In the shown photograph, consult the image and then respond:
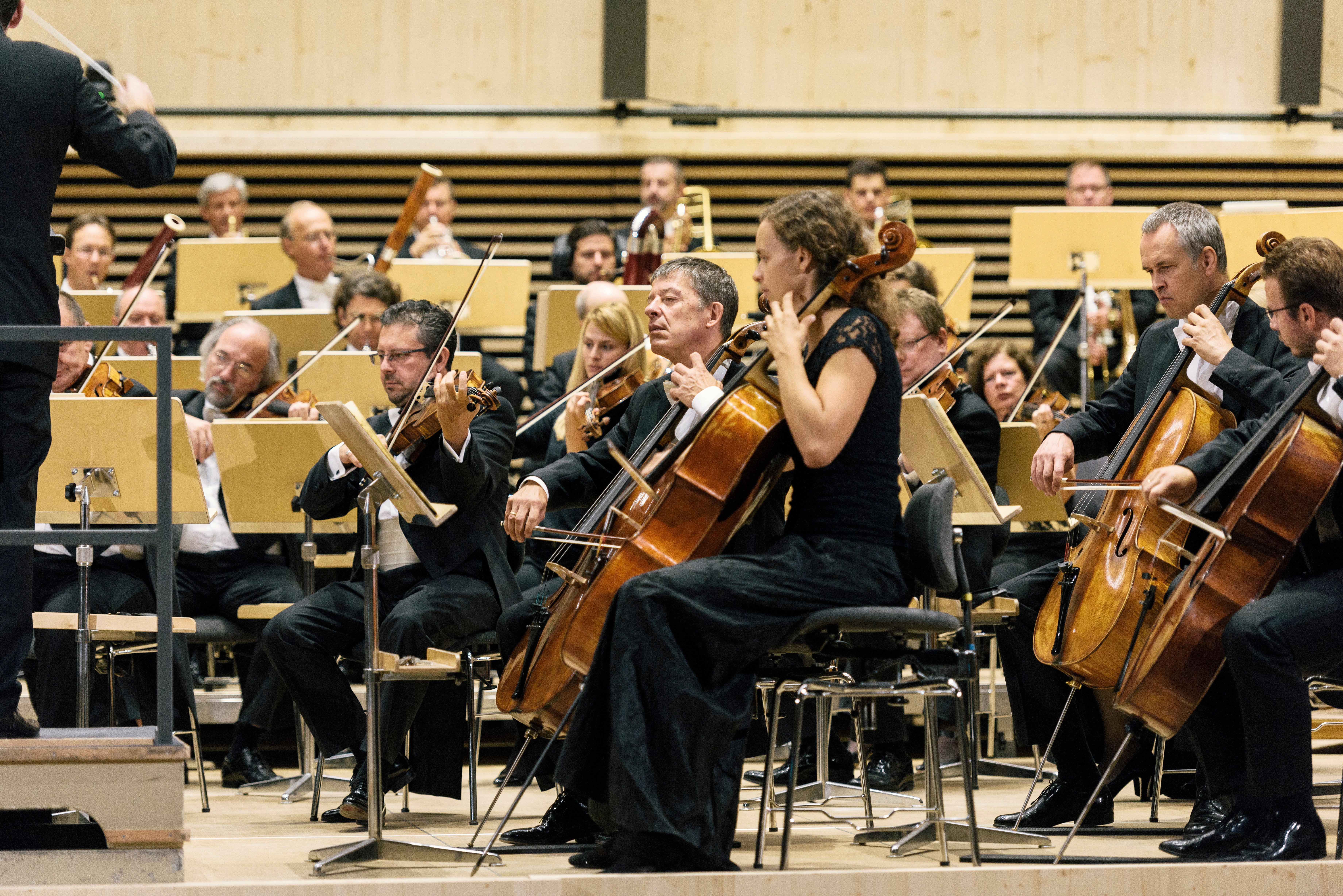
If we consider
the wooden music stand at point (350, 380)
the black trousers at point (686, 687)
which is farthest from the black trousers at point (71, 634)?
the black trousers at point (686, 687)

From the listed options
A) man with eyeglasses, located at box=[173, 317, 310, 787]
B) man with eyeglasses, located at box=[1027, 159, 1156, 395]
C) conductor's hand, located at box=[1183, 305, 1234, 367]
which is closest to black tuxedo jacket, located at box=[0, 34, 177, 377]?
man with eyeglasses, located at box=[173, 317, 310, 787]

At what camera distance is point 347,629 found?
3.60m

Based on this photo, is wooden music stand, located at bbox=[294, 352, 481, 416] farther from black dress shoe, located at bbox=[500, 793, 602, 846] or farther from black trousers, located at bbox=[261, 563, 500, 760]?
black dress shoe, located at bbox=[500, 793, 602, 846]

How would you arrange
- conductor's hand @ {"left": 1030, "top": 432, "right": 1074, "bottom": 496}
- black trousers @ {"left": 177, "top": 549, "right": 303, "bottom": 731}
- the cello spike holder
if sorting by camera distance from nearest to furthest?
the cello spike holder < conductor's hand @ {"left": 1030, "top": 432, "right": 1074, "bottom": 496} < black trousers @ {"left": 177, "top": 549, "right": 303, "bottom": 731}

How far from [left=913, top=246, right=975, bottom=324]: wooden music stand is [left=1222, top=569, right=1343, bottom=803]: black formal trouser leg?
2.90 meters

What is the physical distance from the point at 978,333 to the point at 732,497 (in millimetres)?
1453

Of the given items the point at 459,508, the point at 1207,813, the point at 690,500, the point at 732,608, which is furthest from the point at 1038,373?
the point at 732,608

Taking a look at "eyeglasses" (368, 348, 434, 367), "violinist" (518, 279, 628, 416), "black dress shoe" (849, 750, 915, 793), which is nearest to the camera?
"eyeglasses" (368, 348, 434, 367)

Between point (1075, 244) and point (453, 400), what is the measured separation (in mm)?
2912

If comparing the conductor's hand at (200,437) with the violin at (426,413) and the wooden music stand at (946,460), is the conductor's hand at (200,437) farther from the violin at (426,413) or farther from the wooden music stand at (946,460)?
the wooden music stand at (946,460)

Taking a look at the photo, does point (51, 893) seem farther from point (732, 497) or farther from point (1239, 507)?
point (1239, 507)

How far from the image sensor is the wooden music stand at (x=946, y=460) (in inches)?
130

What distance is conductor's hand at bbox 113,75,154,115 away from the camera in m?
2.80

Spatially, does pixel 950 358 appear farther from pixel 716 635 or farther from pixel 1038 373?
pixel 716 635
